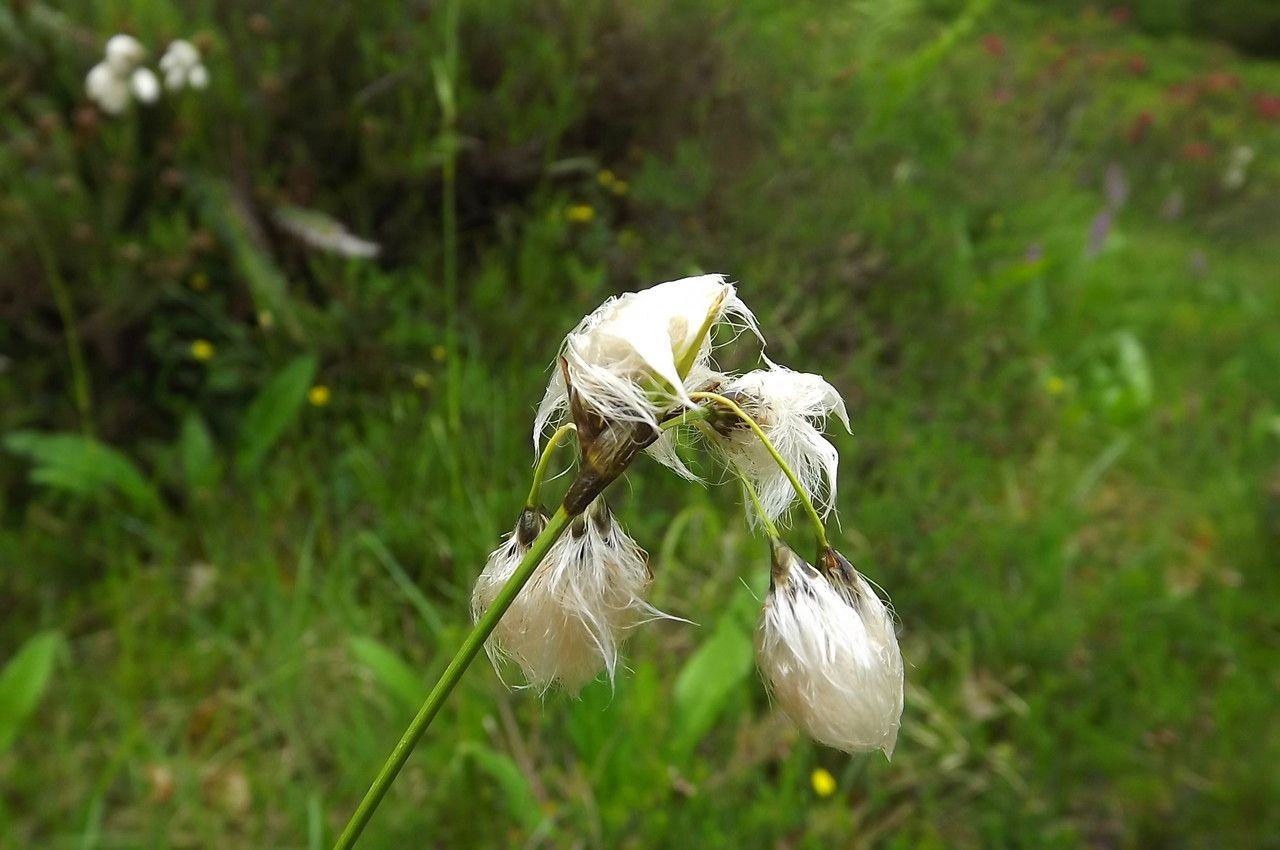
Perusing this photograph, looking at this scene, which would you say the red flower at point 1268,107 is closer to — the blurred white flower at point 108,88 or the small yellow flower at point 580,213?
the small yellow flower at point 580,213

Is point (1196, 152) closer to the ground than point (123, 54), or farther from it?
closer to the ground

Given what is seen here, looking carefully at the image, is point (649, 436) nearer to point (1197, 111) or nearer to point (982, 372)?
point (982, 372)

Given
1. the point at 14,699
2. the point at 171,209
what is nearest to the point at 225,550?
the point at 14,699

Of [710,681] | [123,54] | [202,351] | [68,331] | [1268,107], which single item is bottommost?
[1268,107]

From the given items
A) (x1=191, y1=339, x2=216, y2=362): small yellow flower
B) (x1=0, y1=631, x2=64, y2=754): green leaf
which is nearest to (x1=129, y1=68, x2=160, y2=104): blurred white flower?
(x1=191, y1=339, x2=216, y2=362): small yellow flower

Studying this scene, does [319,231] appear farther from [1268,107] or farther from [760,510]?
[1268,107]

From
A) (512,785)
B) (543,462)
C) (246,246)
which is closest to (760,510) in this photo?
(543,462)
